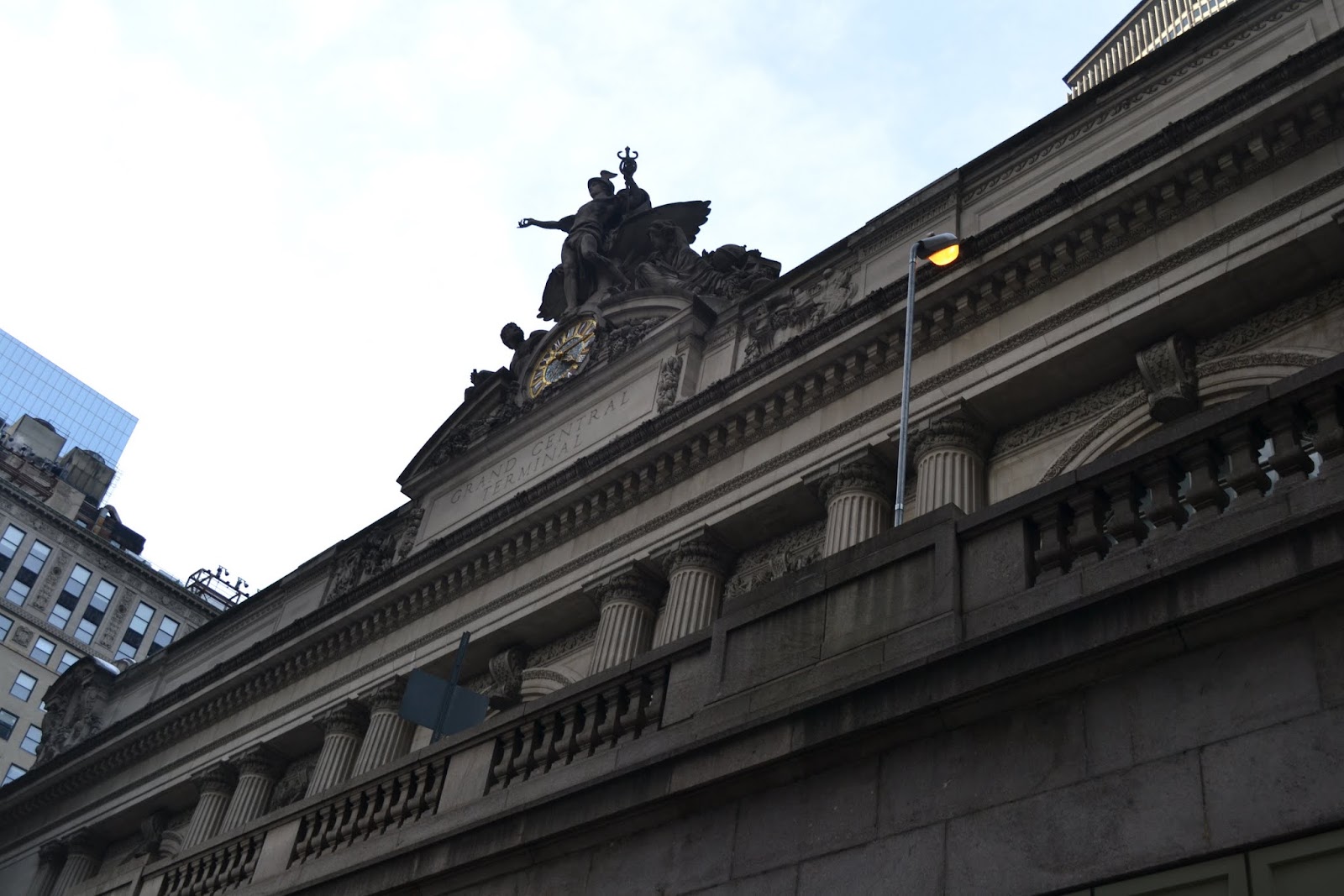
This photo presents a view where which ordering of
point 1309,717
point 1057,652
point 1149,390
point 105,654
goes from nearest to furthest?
point 1309,717, point 1057,652, point 1149,390, point 105,654

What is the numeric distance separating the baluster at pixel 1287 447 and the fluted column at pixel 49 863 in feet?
135

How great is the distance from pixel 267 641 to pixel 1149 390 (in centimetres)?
2413

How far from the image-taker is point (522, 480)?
33312mm

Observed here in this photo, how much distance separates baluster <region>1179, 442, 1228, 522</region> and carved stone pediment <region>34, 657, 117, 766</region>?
4462 centimetres

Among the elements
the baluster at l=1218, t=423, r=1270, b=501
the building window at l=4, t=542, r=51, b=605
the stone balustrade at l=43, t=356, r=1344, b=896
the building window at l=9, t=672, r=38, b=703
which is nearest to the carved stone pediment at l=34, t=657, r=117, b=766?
the building window at l=9, t=672, r=38, b=703

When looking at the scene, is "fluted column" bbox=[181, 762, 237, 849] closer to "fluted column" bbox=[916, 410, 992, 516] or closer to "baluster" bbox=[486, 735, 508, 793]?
"fluted column" bbox=[916, 410, 992, 516]

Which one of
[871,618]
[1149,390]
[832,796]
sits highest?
[1149,390]

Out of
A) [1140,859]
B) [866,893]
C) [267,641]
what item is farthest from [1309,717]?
[267,641]

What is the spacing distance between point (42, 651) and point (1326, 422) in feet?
289

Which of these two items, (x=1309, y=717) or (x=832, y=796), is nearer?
(x=1309, y=717)

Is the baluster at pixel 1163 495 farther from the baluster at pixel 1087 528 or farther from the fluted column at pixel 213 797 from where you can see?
the fluted column at pixel 213 797

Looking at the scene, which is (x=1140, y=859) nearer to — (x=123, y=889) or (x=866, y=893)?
(x=866, y=893)

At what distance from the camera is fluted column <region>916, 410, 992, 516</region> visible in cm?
2184

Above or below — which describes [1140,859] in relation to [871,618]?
below
